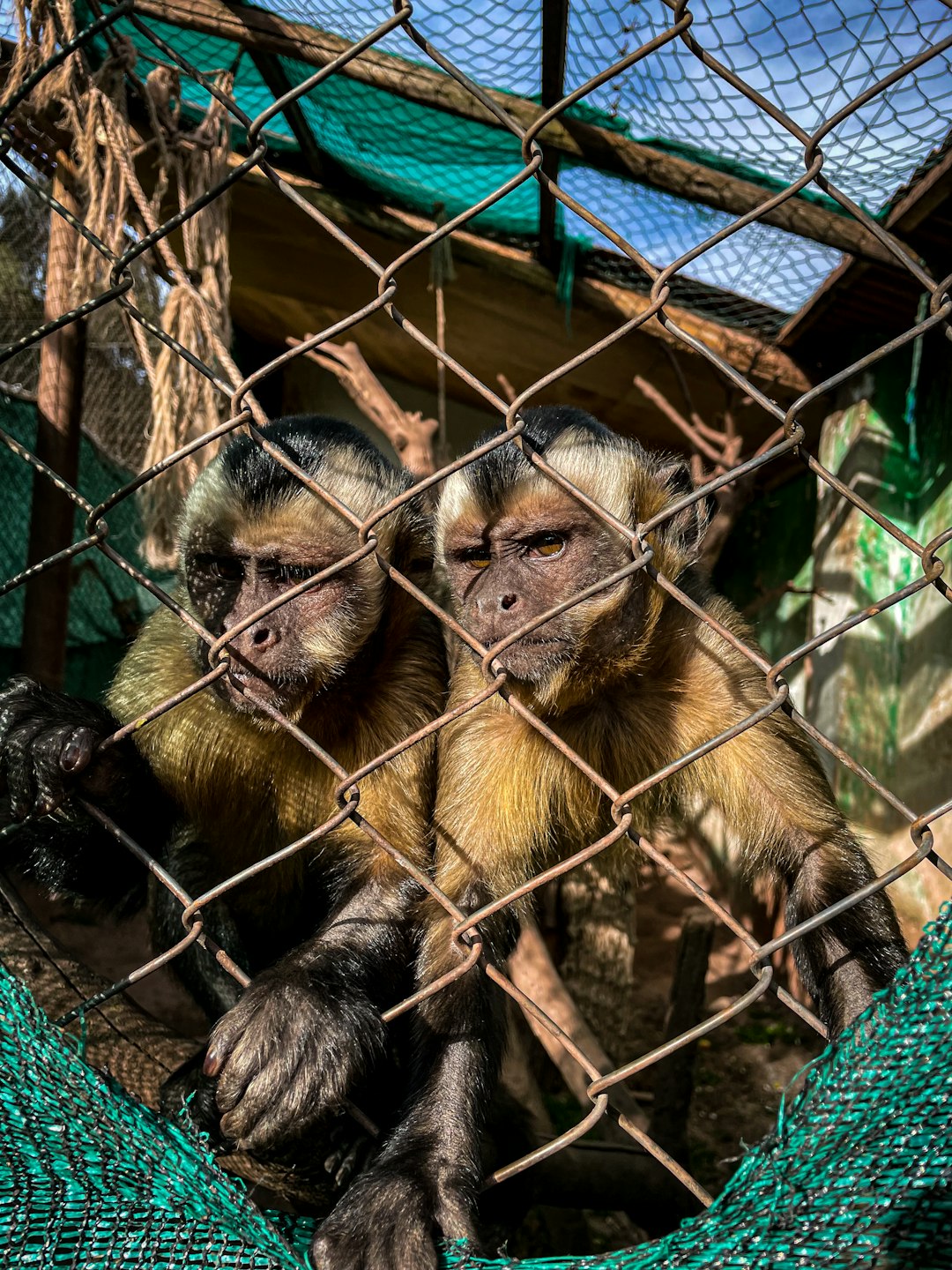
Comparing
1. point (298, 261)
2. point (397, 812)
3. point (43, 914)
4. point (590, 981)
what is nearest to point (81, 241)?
point (298, 261)

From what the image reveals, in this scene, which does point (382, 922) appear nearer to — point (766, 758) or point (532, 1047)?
point (766, 758)

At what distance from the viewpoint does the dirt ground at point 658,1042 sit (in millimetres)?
6090

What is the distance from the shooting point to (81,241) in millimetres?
5262

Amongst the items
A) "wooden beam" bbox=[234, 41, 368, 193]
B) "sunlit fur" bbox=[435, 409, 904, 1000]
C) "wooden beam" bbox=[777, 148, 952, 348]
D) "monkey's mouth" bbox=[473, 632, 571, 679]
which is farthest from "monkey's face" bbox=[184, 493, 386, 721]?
"wooden beam" bbox=[777, 148, 952, 348]

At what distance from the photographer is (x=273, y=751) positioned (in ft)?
11.1

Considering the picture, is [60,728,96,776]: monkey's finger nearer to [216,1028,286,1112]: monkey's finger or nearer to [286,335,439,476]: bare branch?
[216,1028,286,1112]: monkey's finger

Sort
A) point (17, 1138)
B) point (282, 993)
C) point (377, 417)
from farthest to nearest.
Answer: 1. point (377, 417)
2. point (282, 993)
3. point (17, 1138)

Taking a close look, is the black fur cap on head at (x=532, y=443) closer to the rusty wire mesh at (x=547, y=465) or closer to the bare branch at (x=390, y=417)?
the rusty wire mesh at (x=547, y=465)

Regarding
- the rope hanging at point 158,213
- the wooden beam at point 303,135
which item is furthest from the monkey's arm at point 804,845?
the wooden beam at point 303,135

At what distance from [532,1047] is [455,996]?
3604 mm

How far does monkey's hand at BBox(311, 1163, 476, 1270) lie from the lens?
2.26 metres

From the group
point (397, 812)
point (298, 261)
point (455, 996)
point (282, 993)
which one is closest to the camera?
point (282, 993)

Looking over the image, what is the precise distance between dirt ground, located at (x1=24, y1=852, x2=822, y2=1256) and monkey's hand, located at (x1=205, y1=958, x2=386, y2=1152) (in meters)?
3.36

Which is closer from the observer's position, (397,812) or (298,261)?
(397,812)
